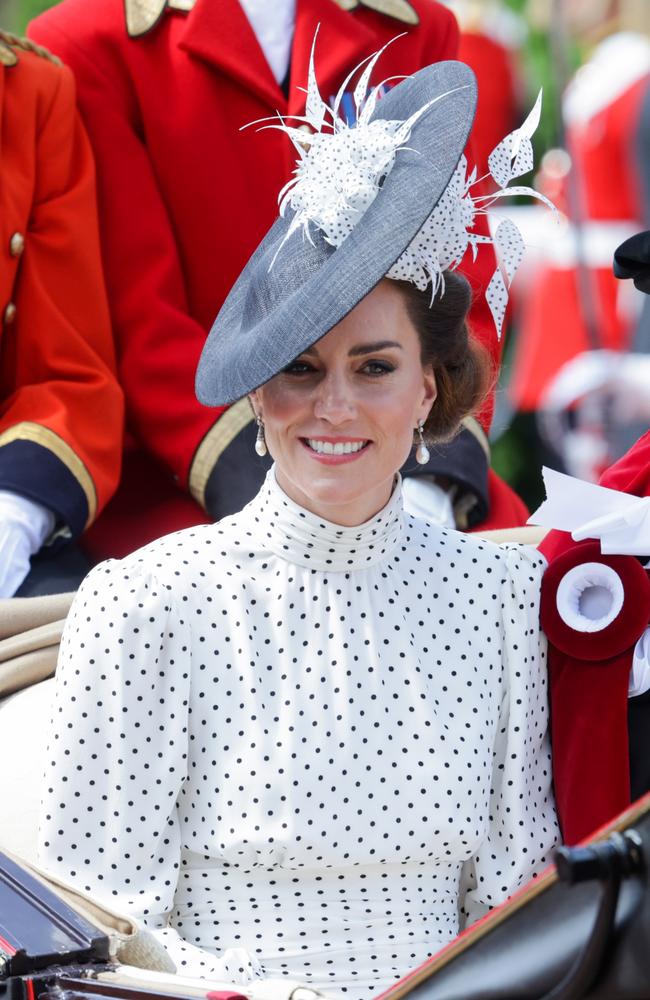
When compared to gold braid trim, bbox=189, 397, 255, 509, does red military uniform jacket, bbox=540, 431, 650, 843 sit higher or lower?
lower

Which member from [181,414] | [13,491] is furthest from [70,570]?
[181,414]

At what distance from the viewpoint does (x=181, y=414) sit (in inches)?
112

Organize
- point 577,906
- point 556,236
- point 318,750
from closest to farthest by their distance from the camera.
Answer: point 577,906
point 318,750
point 556,236

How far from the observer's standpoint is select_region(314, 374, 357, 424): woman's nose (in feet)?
6.48

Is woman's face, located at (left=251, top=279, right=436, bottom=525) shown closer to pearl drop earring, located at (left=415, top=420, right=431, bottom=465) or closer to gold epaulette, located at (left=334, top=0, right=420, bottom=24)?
pearl drop earring, located at (left=415, top=420, right=431, bottom=465)

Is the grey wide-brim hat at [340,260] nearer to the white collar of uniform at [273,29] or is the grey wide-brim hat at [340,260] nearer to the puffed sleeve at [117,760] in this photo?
the puffed sleeve at [117,760]

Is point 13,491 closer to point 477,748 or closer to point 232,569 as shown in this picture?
point 232,569

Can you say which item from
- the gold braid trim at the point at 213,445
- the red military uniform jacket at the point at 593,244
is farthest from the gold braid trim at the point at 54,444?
the red military uniform jacket at the point at 593,244

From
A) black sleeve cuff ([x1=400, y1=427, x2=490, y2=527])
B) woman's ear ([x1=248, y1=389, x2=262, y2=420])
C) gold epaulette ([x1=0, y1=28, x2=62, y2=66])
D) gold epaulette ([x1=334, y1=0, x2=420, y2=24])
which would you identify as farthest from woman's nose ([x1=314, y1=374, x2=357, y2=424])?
gold epaulette ([x1=334, y1=0, x2=420, y2=24])

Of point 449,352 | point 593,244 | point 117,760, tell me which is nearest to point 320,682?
point 117,760

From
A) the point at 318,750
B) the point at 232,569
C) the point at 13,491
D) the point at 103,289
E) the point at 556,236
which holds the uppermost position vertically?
the point at 556,236

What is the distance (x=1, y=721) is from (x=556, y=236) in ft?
12.0

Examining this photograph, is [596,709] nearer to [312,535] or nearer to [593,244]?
[312,535]

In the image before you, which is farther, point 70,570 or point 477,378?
point 70,570
